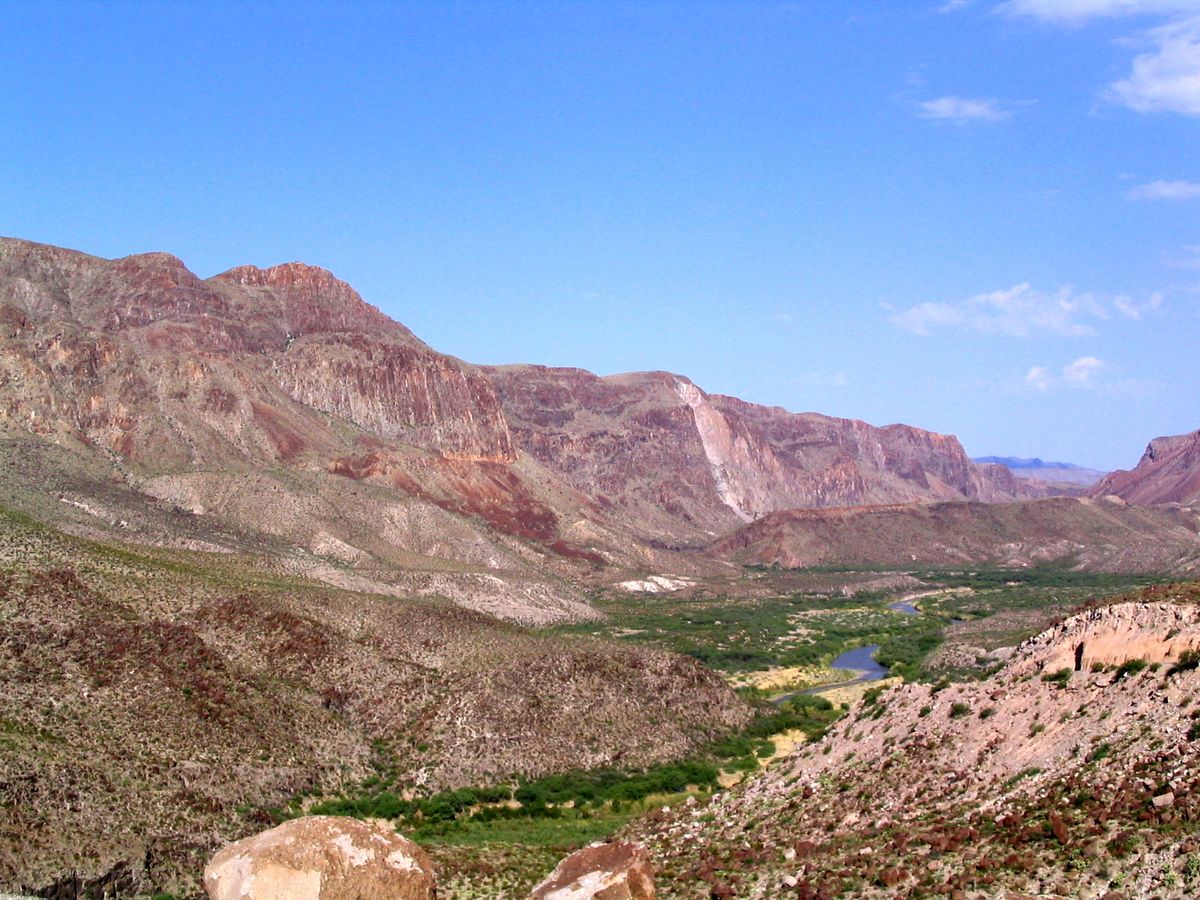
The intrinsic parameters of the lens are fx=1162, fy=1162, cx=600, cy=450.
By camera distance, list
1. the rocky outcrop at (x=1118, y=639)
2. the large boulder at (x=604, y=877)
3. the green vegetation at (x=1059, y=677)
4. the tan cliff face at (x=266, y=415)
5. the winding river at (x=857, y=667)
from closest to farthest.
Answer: the large boulder at (x=604, y=877)
the rocky outcrop at (x=1118, y=639)
the green vegetation at (x=1059, y=677)
the winding river at (x=857, y=667)
the tan cliff face at (x=266, y=415)

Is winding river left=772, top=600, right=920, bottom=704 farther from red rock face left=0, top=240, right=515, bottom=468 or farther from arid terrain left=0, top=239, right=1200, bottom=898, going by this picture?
red rock face left=0, top=240, right=515, bottom=468

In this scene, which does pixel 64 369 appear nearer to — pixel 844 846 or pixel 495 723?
pixel 495 723

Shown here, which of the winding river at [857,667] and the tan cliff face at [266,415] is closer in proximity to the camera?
the winding river at [857,667]

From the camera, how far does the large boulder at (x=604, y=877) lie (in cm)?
1919

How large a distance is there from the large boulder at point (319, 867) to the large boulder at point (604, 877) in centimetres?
244

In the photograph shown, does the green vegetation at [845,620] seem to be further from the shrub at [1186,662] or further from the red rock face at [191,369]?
the red rock face at [191,369]

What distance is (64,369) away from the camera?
134 m

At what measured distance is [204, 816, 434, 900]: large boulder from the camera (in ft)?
63.6

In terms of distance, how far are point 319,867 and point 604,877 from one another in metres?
4.79

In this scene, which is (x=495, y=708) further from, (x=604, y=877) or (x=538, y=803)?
(x=604, y=877)

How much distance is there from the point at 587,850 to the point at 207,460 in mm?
122585

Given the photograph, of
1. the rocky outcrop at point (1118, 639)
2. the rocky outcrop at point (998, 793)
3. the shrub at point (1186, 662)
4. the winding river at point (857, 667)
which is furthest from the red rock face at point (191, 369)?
the shrub at point (1186, 662)

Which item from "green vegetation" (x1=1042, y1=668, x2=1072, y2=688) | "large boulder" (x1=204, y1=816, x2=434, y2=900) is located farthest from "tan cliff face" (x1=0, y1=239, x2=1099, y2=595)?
"large boulder" (x1=204, y1=816, x2=434, y2=900)

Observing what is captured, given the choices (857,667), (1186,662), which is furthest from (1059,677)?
(857,667)
